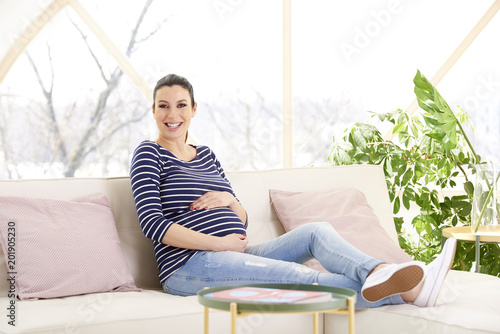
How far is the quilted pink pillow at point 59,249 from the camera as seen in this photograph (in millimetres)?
2062

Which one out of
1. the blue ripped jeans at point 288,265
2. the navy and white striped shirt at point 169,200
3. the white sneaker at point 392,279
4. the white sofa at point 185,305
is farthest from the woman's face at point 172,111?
the white sneaker at point 392,279

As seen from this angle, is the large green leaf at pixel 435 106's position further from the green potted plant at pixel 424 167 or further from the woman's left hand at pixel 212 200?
the woman's left hand at pixel 212 200

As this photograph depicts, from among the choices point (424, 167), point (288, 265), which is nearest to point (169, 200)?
point (288, 265)

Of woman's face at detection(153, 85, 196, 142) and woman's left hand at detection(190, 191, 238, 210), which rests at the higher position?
woman's face at detection(153, 85, 196, 142)

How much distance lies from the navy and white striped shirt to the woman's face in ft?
0.35

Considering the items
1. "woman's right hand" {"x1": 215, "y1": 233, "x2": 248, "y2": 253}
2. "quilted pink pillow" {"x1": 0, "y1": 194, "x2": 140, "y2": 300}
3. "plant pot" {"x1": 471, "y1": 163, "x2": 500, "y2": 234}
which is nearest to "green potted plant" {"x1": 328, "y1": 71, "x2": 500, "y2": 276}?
"plant pot" {"x1": 471, "y1": 163, "x2": 500, "y2": 234}

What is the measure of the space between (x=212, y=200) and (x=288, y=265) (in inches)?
18.6

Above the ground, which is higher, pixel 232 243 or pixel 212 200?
pixel 212 200

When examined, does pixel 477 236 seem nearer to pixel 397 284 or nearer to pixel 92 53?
pixel 397 284

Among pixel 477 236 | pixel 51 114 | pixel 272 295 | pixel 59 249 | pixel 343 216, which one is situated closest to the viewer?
pixel 272 295

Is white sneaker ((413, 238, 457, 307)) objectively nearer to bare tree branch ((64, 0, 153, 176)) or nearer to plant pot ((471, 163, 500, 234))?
plant pot ((471, 163, 500, 234))

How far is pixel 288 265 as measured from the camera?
6.52 ft

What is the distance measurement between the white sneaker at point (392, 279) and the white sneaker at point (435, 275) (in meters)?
0.18

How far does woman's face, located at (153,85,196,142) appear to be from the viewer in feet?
8.06
